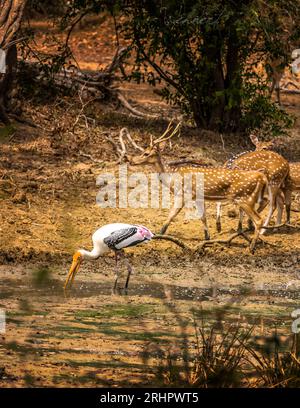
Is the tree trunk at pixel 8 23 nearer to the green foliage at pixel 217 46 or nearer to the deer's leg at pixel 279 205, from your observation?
the green foliage at pixel 217 46

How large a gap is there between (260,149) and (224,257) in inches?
83.6

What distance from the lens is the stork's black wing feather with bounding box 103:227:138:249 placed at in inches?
480

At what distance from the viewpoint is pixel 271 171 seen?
1453cm

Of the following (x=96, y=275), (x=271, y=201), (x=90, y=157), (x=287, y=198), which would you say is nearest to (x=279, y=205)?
(x=287, y=198)

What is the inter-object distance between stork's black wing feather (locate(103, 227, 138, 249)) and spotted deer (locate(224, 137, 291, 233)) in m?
2.40

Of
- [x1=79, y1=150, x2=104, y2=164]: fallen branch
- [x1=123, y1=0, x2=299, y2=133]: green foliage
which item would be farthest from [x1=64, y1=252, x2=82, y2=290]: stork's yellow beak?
[x1=123, y1=0, x2=299, y2=133]: green foliage

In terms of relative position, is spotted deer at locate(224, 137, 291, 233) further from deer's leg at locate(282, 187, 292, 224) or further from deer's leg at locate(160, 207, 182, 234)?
deer's leg at locate(160, 207, 182, 234)

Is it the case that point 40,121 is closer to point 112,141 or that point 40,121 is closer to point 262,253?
point 112,141

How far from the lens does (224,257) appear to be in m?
13.6

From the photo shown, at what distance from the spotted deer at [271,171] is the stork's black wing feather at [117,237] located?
2.40m

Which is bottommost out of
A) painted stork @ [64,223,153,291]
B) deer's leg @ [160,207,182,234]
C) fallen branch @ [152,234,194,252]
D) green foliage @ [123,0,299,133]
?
fallen branch @ [152,234,194,252]

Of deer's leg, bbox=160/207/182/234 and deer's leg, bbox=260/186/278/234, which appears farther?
deer's leg, bbox=260/186/278/234

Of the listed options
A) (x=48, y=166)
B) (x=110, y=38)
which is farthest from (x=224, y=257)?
(x=110, y=38)

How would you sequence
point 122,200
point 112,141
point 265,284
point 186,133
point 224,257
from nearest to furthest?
1. point 265,284
2. point 224,257
3. point 122,200
4. point 112,141
5. point 186,133
